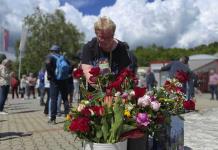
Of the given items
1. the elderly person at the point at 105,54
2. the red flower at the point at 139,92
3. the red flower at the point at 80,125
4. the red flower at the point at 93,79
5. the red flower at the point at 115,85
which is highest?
the elderly person at the point at 105,54

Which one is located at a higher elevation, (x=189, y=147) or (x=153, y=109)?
(x=153, y=109)

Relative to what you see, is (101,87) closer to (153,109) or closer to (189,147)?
(153,109)

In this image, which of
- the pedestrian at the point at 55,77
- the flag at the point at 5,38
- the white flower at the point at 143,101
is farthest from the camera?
the flag at the point at 5,38

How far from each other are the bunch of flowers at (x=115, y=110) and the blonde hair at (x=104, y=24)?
46 cm

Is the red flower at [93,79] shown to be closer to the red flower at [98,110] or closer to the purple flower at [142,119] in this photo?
the red flower at [98,110]

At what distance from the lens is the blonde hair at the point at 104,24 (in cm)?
517

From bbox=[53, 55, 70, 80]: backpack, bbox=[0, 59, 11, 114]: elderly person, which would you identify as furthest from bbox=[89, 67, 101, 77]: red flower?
bbox=[0, 59, 11, 114]: elderly person

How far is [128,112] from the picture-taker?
4.86m

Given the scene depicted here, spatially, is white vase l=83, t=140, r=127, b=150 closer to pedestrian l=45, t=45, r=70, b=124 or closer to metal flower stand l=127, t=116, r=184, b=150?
metal flower stand l=127, t=116, r=184, b=150

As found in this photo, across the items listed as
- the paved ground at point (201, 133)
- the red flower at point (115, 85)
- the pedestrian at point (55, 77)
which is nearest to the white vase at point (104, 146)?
the red flower at point (115, 85)

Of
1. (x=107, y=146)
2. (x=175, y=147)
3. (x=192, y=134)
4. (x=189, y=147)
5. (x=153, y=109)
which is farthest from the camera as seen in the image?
(x=192, y=134)

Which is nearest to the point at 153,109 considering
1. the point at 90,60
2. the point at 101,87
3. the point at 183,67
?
the point at 101,87

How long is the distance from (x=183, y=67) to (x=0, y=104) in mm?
5474

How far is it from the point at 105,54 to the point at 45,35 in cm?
4538
